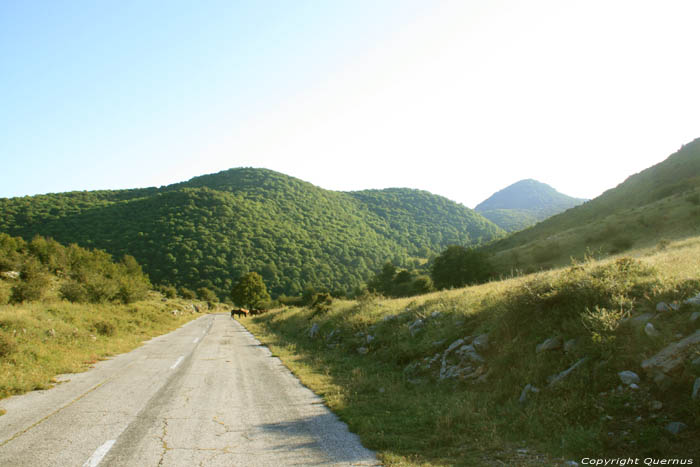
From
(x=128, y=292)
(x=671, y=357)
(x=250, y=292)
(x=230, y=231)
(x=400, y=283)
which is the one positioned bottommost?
(x=400, y=283)

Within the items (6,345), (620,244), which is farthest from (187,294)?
(620,244)

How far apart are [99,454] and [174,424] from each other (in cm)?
156

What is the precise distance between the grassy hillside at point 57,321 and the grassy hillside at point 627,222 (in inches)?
967

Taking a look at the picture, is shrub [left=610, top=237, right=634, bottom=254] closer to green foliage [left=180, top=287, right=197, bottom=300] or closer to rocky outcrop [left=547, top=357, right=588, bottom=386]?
rocky outcrop [left=547, top=357, right=588, bottom=386]

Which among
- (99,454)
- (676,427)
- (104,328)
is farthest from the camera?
(104,328)

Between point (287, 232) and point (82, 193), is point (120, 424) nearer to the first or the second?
point (287, 232)

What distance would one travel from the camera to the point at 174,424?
650cm

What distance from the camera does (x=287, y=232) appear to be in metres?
117

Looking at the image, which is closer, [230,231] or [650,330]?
[650,330]

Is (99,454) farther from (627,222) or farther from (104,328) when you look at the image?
(627,222)

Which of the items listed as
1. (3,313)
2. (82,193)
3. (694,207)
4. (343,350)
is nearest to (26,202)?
(82,193)

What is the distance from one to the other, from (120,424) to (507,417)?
23.1ft

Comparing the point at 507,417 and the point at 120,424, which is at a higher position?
the point at 120,424

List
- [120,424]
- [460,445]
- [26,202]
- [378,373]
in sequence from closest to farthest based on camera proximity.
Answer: [460,445], [120,424], [378,373], [26,202]
